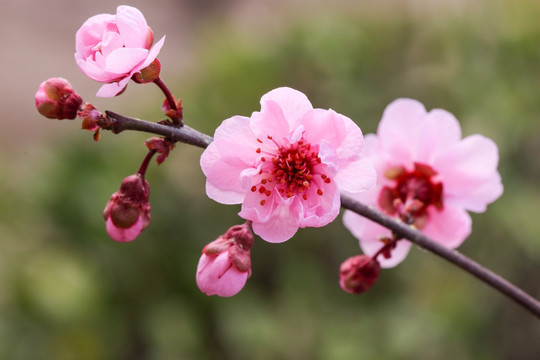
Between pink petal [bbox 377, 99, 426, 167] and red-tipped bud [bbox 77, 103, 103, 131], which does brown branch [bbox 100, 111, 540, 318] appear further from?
pink petal [bbox 377, 99, 426, 167]

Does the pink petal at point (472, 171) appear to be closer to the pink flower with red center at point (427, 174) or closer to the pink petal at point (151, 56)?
the pink flower with red center at point (427, 174)

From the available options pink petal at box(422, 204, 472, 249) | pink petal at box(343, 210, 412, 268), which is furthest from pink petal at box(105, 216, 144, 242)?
pink petal at box(422, 204, 472, 249)

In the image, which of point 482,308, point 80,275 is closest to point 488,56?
point 482,308

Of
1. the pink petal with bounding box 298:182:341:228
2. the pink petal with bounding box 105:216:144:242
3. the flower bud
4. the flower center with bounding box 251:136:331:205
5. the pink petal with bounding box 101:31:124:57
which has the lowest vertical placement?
the pink petal with bounding box 105:216:144:242

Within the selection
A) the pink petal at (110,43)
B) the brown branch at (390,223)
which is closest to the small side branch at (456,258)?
the brown branch at (390,223)

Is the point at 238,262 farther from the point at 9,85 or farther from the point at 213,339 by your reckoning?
the point at 9,85

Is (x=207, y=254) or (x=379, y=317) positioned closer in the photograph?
(x=207, y=254)

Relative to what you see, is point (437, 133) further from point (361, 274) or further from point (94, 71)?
point (94, 71)
